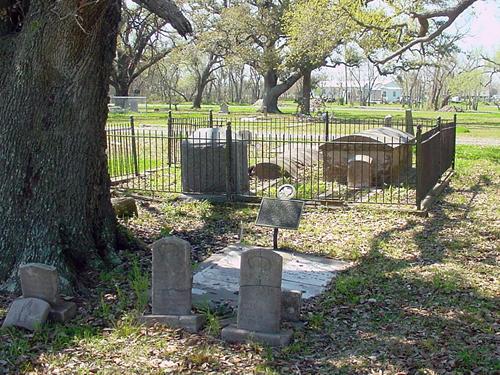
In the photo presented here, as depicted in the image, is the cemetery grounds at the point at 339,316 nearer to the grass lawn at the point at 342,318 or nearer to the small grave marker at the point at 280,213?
the grass lawn at the point at 342,318

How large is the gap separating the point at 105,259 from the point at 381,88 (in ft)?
498

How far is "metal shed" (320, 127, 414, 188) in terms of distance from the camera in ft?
40.8

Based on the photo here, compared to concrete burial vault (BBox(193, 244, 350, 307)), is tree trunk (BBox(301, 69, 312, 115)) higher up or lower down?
higher up

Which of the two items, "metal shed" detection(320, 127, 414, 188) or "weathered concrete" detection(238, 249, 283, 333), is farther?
"metal shed" detection(320, 127, 414, 188)

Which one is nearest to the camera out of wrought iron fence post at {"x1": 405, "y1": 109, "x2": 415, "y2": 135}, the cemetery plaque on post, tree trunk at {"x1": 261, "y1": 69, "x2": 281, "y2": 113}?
the cemetery plaque on post

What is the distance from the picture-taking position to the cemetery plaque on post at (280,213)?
25.8 ft

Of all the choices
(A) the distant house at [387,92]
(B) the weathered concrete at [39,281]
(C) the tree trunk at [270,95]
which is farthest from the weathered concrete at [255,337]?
(A) the distant house at [387,92]

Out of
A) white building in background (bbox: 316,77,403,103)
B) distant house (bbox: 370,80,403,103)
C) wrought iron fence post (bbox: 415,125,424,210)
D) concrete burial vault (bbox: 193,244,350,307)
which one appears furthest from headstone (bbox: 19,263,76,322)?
distant house (bbox: 370,80,403,103)

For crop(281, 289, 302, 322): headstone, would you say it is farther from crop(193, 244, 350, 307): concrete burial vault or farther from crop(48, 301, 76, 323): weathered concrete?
crop(48, 301, 76, 323): weathered concrete

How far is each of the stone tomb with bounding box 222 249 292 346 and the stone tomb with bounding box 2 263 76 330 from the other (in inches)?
62.0

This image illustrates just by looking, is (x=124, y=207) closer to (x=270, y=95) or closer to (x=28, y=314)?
(x=28, y=314)

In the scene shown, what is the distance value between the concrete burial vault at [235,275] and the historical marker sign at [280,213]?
45cm

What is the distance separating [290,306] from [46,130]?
10.5 ft

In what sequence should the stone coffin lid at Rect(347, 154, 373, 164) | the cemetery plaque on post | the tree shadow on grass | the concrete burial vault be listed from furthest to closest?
the stone coffin lid at Rect(347, 154, 373, 164) → the cemetery plaque on post → the concrete burial vault → the tree shadow on grass
